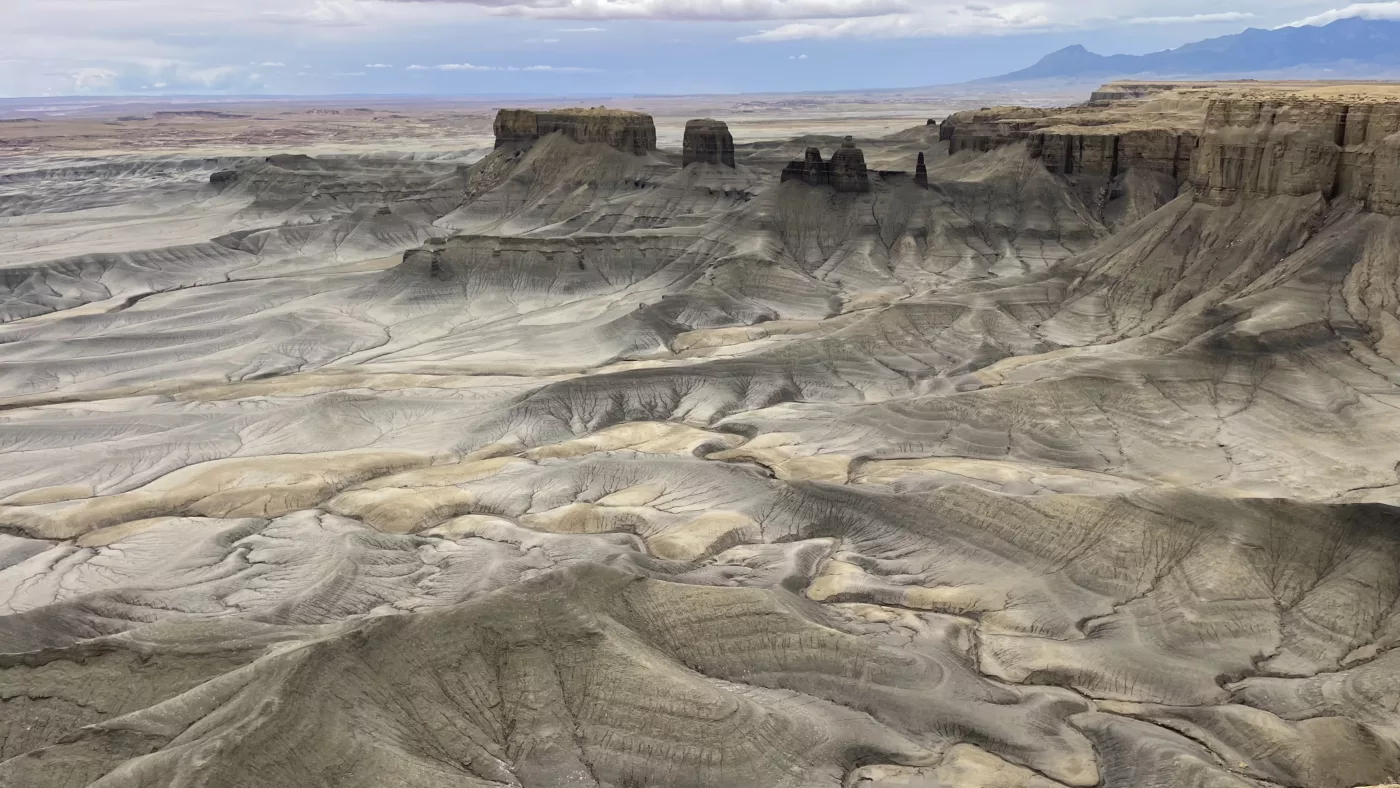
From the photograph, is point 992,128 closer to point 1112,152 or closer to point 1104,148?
point 1104,148

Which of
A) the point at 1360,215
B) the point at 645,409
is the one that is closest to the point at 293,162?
the point at 645,409

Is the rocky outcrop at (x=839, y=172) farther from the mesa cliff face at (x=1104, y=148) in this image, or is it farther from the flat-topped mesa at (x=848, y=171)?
the mesa cliff face at (x=1104, y=148)

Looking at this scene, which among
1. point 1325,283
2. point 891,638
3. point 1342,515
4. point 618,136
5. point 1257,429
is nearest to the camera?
point 891,638

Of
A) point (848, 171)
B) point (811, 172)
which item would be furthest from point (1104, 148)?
point (811, 172)

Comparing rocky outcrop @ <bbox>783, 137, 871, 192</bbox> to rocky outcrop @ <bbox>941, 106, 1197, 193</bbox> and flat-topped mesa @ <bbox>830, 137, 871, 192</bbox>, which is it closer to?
flat-topped mesa @ <bbox>830, 137, 871, 192</bbox>

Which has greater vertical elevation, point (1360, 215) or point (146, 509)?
point (1360, 215)

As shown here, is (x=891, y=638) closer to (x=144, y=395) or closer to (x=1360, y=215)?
(x=1360, y=215)
